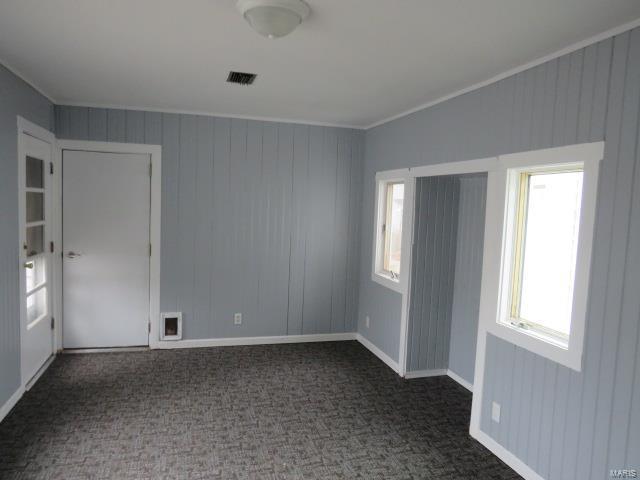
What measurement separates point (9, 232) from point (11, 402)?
3.99 ft

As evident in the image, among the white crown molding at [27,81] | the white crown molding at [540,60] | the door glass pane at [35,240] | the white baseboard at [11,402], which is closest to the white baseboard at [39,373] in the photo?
the white baseboard at [11,402]

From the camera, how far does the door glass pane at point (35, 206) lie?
381 centimetres

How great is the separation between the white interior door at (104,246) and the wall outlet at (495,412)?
3.37 metres

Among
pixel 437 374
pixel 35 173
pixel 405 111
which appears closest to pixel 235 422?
pixel 437 374

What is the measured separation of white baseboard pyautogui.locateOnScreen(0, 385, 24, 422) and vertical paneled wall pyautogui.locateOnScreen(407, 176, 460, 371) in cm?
315

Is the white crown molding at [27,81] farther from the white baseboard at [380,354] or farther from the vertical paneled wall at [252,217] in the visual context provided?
the white baseboard at [380,354]

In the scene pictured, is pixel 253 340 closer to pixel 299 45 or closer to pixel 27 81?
pixel 27 81

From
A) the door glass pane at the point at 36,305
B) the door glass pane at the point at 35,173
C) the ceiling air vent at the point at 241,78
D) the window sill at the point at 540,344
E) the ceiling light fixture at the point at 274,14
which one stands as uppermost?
the ceiling air vent at the point at 241,78

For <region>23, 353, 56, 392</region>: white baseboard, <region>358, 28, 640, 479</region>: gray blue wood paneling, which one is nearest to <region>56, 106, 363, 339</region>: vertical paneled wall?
<region>23, 353, 56, 392</region>: white baseboard

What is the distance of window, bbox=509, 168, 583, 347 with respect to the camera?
106 inches

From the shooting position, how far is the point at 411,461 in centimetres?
294

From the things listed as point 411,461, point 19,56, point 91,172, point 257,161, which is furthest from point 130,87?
point 411,461

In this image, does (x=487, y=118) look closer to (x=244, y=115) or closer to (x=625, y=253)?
(x=625, y=253)

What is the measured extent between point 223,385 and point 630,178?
3.26 metres
